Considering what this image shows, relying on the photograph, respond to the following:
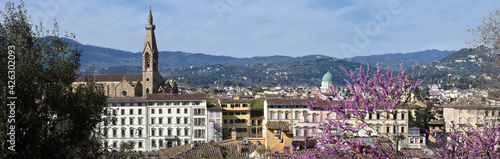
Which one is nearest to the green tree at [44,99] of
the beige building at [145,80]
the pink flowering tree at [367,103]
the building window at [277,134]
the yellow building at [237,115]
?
the pink flowering tree at [367,103]

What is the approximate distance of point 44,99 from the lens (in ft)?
41.8

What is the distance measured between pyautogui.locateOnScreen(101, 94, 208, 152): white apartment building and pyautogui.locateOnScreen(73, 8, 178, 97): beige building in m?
18.8

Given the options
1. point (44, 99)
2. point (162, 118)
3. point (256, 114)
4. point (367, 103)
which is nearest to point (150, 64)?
point (162, 118)

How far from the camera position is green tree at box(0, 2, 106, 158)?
11531mm

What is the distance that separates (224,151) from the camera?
2016cm

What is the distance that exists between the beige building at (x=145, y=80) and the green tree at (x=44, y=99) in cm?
6908

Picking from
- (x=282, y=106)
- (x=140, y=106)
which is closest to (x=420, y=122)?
(x=282, y=106)

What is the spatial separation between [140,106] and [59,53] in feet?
168

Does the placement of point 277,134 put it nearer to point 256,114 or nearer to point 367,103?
point 367,103

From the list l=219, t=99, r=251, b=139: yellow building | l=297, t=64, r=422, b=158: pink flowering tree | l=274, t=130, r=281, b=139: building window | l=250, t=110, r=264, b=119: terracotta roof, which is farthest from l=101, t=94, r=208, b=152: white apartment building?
l=297, t=64, r=422, b=158: pink flowering tree

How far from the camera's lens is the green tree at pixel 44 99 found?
37.8ft

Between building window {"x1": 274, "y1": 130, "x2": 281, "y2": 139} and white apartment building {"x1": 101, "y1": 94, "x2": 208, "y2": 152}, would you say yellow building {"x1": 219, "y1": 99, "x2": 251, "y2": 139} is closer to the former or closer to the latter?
white apartment building {"x1": 101, "y1": 94, "x2": 208, "y2": 152}

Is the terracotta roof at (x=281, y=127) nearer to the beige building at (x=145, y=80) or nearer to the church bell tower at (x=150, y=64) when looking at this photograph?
the beige building at (x=145, y=80)

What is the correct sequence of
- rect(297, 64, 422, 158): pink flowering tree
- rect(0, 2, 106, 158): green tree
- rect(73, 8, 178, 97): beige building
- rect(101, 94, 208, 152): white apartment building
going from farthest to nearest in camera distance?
rect(73, 8, 178, 97): beige building → rect(101, 94, 208, 152): white apartment building → rect(0, 2, 106, 158): green tree → rect(297, 64, 422, 158): pink flowering tree
